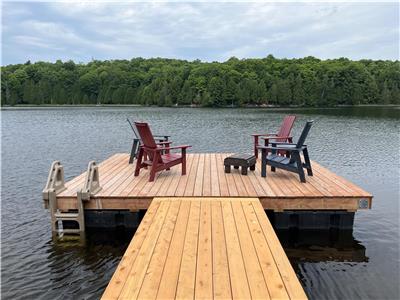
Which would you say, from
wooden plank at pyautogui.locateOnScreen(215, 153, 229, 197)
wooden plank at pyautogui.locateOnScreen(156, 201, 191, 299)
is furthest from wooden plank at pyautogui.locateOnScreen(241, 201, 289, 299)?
wooden plank at pyautogui.locateOnScreen(215, 153, 229, 197)

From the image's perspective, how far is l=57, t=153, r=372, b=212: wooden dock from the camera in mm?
4945

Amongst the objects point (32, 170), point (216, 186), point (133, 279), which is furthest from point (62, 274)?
point (32, 170)

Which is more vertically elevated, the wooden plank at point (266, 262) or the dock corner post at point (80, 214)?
the wooden plank at point (266, 262)

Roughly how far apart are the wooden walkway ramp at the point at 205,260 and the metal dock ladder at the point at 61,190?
143 cm

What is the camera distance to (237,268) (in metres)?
2.64

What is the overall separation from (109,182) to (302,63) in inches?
3478

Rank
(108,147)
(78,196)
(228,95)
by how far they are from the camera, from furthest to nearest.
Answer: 1. (228,95)
2. (108,147)
3. (78,196)

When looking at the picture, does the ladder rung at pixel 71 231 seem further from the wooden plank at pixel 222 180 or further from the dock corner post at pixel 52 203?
the wooden plank at pixel 222 180

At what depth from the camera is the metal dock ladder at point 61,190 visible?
5.04 m

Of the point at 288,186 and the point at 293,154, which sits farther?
the point at 293,154

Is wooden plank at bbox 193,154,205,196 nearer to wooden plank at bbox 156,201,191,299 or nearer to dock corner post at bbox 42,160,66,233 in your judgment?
wooden plank at bbox 156,201,191,299

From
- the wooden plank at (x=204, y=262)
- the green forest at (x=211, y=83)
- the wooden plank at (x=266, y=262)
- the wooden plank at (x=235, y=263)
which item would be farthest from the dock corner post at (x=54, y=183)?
the green forest at (x=211, y=83)

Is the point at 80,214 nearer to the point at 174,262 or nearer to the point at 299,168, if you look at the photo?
the point at 174,262

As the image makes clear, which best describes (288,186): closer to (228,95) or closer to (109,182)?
(109,182)
